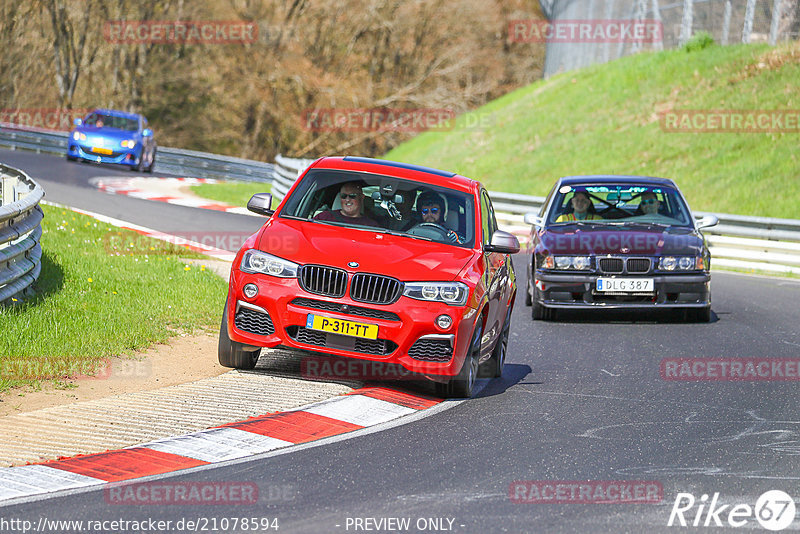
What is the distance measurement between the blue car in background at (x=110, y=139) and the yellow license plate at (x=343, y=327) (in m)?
23.4

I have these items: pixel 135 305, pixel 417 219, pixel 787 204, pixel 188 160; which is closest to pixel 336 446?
pixel 417 219

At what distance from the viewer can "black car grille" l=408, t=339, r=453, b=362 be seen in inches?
329

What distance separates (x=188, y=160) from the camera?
119ft

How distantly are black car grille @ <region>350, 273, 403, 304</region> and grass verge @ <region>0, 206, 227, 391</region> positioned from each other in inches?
78.9

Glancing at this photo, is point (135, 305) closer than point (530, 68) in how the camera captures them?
Yes

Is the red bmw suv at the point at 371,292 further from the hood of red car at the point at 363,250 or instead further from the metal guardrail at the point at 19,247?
the metal guardrail at the point at 19,247

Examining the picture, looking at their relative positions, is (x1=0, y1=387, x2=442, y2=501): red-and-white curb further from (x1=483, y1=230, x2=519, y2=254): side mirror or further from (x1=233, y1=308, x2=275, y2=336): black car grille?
(x1=483, y1=230, x2=519, y2=254): side mirror

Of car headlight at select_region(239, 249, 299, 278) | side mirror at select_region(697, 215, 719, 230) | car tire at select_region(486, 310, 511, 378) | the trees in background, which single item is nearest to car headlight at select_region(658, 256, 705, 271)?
side mirror at select_region(697, 215, 719, 230)

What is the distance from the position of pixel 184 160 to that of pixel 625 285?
83.7ft

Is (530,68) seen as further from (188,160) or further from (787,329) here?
(787,329)

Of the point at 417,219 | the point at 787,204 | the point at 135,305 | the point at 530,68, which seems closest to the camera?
the point at 417,219

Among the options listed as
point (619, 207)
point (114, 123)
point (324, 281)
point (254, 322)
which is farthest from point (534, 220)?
point (114, 123)

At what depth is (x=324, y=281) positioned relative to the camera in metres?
8.41

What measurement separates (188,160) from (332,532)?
3206cm
